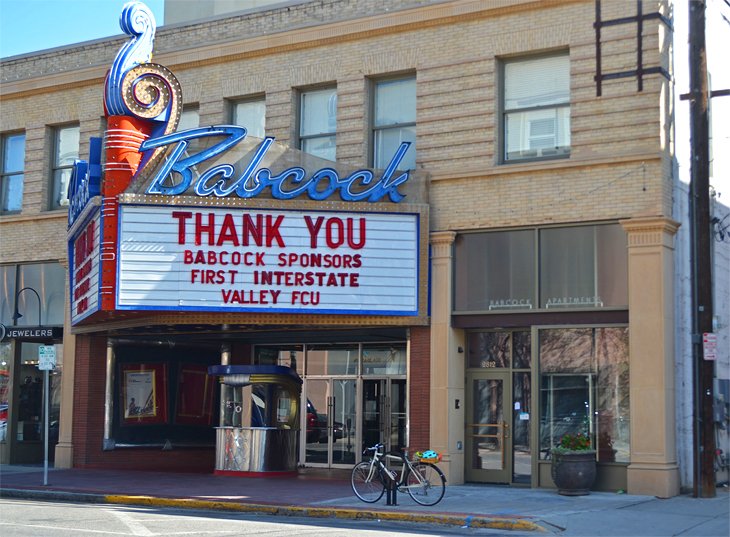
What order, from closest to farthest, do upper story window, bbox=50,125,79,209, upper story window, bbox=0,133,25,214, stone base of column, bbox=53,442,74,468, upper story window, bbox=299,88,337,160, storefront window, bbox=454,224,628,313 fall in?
storefront window, bbox=454,224,628,313 < upper story window, bbox=299,88,337,160 < stone base of column, bbox=53,442,74,468 < upper story window, bbox=50,125,79,209 < upper story window, bbox=0,133,25,214

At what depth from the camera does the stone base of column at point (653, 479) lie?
1981 centimetres

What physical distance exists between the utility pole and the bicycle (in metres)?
4.82

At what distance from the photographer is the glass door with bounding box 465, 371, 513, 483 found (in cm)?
2230

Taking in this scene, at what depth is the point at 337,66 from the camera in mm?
24734

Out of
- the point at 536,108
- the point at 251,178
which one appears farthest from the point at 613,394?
the point at 251,178

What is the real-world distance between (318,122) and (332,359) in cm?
599

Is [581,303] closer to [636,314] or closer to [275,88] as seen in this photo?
[636,314]

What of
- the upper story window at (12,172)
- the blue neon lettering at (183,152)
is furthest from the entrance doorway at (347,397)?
the upper story window at (12,172)

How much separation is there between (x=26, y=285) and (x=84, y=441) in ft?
16.1

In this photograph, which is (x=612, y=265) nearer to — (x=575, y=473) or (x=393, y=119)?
(x=575, y=473)

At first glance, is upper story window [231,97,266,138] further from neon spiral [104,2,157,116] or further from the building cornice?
neon spiral [104,2,157,116]

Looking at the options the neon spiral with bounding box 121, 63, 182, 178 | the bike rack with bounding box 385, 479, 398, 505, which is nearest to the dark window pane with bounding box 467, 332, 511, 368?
the bike rack with bounding box 385, 479, 398, 505

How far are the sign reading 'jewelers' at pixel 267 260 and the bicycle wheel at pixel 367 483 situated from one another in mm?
4665

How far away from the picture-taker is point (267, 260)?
22688 millimetres
